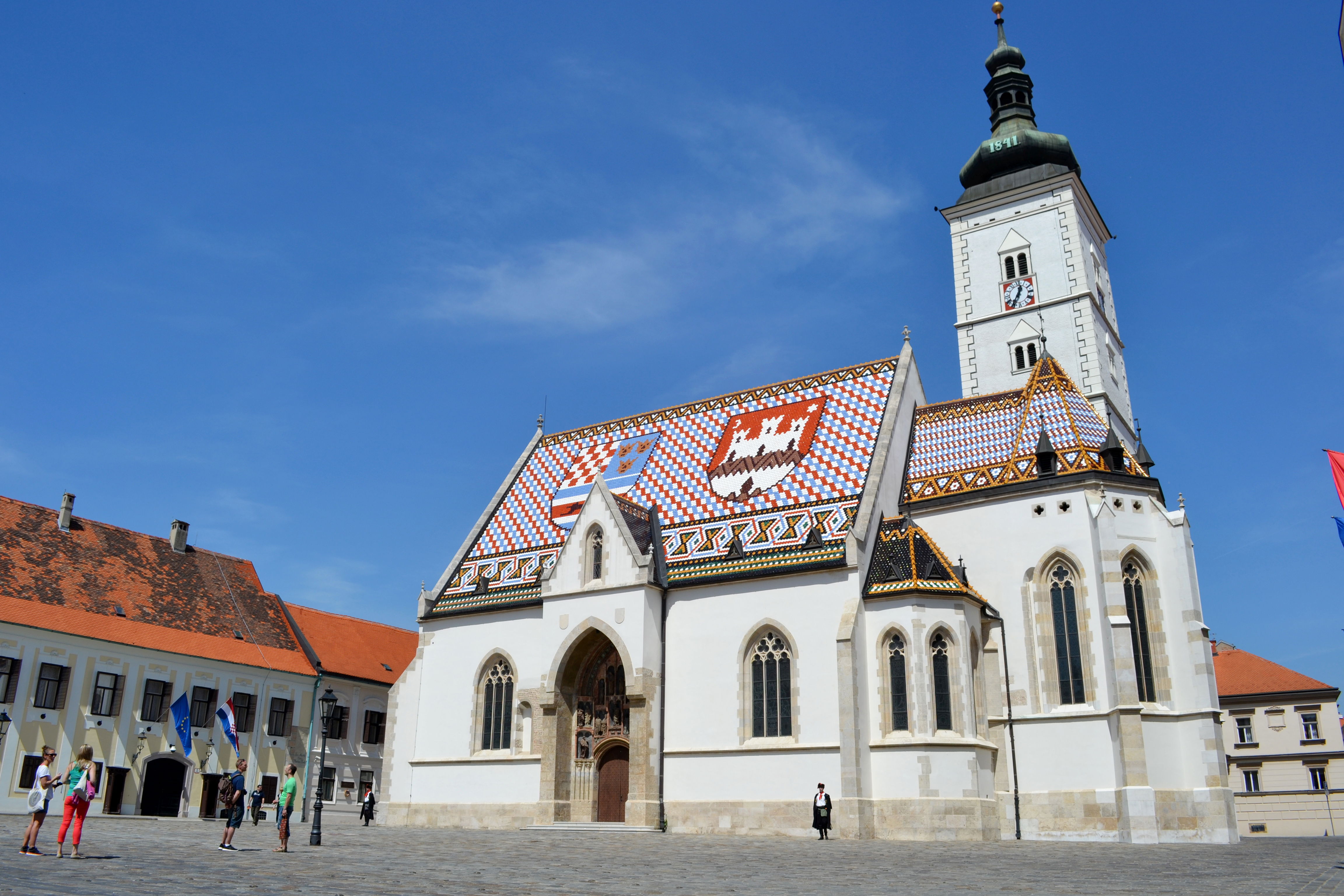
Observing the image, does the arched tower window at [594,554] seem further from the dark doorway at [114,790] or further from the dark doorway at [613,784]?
the dark doorway at [114,790]

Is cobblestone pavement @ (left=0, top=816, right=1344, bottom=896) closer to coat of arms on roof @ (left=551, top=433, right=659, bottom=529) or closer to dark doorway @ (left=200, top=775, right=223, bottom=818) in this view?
coat of arms on roof @ (left=551, top=433, right=659, bottom=529)

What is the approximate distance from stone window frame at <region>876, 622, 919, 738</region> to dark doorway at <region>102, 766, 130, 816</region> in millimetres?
24919

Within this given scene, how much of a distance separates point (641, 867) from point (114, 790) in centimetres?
2625

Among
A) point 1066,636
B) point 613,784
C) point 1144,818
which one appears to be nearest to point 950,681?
point 1066,636

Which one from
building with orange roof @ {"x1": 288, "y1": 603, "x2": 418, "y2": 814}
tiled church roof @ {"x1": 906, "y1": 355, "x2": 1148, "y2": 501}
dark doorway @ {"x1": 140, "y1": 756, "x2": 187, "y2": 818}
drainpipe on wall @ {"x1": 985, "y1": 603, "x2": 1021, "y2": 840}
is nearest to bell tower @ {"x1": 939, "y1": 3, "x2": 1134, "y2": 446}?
tiled church roof @ {"x1": 906, "y1": 355, "x2": 1148, "y2": 501}

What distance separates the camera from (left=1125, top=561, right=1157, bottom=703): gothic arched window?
965 inches

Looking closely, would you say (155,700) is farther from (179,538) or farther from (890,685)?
(890,685)

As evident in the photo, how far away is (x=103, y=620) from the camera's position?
35062 millimetres

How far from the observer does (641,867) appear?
1471cm

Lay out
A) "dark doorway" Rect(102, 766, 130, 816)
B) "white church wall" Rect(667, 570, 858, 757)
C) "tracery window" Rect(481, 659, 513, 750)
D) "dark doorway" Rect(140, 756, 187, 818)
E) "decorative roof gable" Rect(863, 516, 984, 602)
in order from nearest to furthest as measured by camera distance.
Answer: "decorative roof gable" Rect(863, 516, 984, 602)
"white church wall" Rect(667, 570, 858, 757)
"tracery window" Rect(481, 659, 513, 750)
"dark doorway" Rect(102, 766, 130, 816)
"dark doorway" Rect(140, 756, 187, 818)

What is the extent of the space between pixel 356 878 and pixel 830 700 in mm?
15362

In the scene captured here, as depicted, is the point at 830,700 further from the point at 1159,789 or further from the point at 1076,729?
the point at 1159,789

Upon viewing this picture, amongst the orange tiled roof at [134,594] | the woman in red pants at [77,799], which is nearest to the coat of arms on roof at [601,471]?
the orange tiled roof at [134,594]

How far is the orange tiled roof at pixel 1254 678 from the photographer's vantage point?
4553 centimetres
